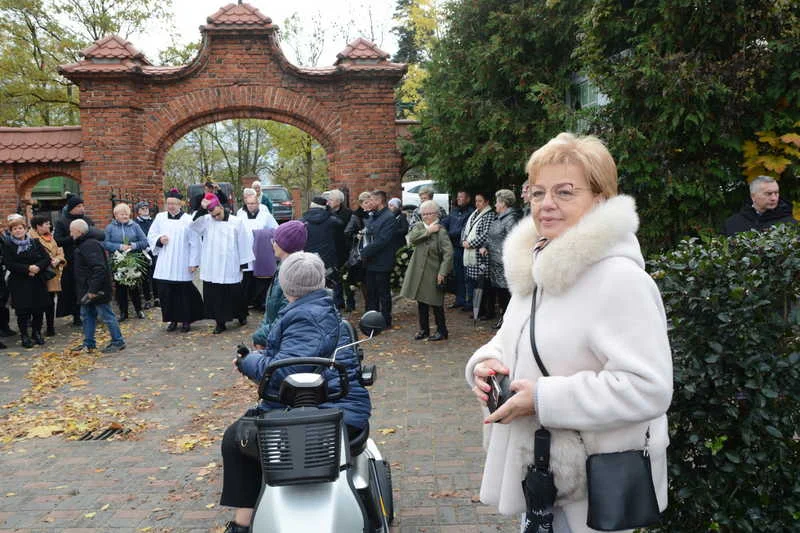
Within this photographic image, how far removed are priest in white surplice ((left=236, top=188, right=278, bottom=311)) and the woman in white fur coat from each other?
944cm

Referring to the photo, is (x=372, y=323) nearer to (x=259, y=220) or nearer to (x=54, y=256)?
(x=259, y=220)

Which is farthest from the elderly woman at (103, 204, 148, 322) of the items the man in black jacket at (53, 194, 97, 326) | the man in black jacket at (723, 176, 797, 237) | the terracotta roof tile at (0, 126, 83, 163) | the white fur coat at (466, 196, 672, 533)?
the white fur coat at (466, 196, 672, 533)

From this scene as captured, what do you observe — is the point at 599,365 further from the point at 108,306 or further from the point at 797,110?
the point at 108,306

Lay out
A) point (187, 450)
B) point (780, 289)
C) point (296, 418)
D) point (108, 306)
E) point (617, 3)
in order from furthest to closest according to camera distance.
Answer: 1. point (108, 306)
2. point (617, 3)
3. point (187, 450)
4. point (780, 289)
5. point (296, 418)

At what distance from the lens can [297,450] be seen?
2.67 meters

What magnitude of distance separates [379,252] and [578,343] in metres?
8.06

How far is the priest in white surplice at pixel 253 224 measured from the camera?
11.4 m

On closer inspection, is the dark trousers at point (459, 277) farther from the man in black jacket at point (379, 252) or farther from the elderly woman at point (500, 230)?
the elderly woman at point (500, 230)

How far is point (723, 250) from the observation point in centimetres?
291

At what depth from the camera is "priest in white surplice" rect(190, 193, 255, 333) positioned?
34.3 feet

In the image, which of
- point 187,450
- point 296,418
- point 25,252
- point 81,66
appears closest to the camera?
point 296,418

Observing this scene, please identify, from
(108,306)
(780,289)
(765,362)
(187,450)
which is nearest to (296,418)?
(765,362)

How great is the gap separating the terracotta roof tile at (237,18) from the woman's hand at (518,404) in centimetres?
1398

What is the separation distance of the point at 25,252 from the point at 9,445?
498cm
